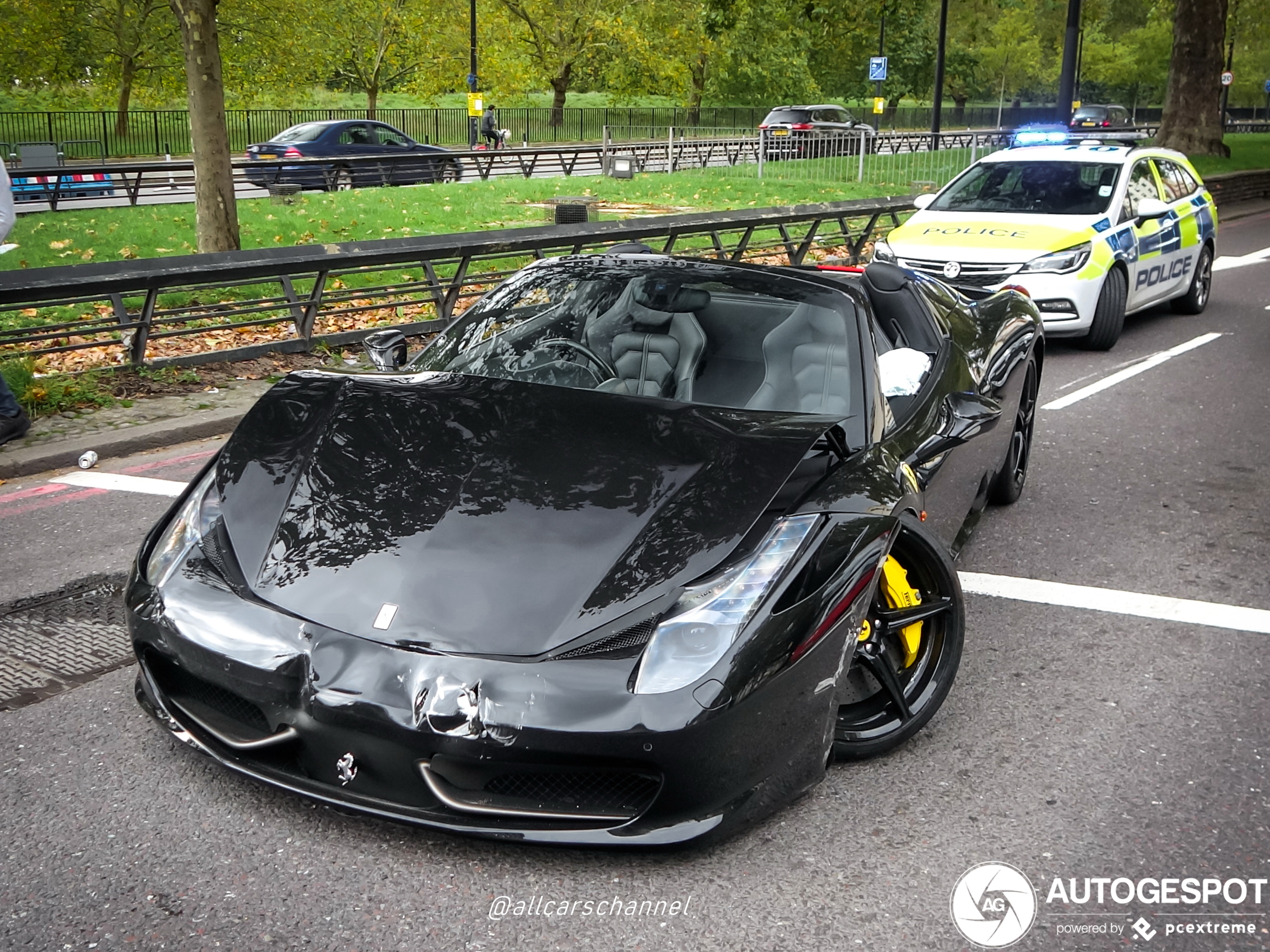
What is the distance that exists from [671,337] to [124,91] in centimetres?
3873

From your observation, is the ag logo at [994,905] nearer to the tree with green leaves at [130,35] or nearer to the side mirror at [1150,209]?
the side mirror at [1150,209]

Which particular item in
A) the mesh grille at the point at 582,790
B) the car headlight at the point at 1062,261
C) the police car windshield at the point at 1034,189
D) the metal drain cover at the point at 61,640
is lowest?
the metal drain cover at the point at 61,640

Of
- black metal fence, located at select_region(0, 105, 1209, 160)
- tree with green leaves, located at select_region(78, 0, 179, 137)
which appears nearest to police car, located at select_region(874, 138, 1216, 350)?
black metal fence, located at select_region(0, 105, 1209, 160)

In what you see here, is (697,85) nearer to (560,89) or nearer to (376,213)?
(560,89)

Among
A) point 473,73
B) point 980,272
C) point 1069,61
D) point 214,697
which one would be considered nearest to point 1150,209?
point 980,272

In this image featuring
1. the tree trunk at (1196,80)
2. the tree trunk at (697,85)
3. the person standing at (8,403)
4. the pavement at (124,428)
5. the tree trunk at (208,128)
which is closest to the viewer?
the person standing at (8,403)

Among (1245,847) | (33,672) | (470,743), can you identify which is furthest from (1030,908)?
(33,672)

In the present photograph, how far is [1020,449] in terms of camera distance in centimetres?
646

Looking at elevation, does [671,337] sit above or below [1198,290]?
above

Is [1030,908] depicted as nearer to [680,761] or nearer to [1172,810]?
[1172,810]

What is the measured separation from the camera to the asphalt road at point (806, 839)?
9.39ft

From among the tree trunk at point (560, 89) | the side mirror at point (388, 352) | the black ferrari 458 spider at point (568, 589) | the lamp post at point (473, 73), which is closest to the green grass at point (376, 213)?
the side mirror at point (388, 352)

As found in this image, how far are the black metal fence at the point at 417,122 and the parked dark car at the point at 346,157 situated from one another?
819 cm

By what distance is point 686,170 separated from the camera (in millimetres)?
30453
